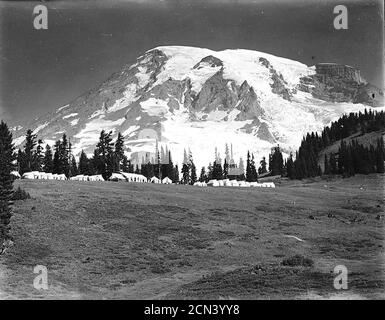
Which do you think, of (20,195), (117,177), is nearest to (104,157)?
(117,177)

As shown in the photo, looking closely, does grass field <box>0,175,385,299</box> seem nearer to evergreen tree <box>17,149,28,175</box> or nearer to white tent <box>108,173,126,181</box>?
white tent <box>108,173,126,181</box>

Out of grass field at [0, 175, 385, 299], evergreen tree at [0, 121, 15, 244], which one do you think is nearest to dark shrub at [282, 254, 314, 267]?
grass field at [0, 175, 385, 299]

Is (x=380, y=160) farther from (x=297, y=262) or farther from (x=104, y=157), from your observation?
(x=297, y=262)

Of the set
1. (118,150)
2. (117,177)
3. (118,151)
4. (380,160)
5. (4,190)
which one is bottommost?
(4,190)

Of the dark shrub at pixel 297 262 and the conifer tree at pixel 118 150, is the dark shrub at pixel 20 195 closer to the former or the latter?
the dark shrub at pixel 297 262

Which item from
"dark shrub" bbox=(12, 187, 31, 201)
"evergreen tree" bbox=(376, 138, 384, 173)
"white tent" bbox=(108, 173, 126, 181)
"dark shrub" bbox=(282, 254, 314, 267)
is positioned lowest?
"dark shrub" bbox=(282, 254, 314, 267)

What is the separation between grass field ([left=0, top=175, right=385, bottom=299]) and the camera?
35.0 m

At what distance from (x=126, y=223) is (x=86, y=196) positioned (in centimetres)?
1322

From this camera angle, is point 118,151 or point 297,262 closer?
point 297,262

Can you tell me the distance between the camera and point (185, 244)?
183 feet

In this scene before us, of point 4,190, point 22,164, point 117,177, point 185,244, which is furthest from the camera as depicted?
point 22,164
